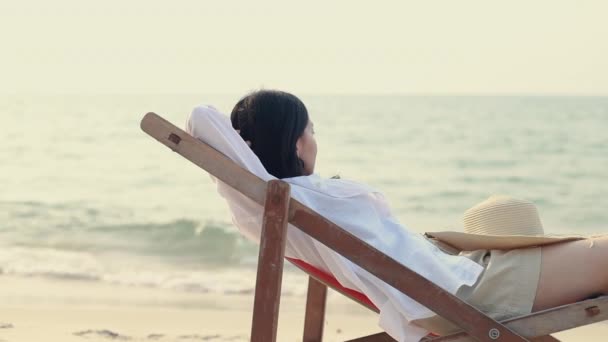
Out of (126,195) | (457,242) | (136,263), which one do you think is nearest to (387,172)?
(126,195)

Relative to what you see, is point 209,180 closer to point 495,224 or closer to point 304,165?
point 495,224

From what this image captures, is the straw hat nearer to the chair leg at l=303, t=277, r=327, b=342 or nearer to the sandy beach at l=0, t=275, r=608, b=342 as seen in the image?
the chair leg at l=303, t=277, r=327, b=342

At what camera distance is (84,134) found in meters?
20.9

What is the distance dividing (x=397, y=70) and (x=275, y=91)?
28488 mm

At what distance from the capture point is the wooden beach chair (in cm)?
283

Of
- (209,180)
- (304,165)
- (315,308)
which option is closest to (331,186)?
(304,165)

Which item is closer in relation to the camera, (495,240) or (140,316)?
(495,240)

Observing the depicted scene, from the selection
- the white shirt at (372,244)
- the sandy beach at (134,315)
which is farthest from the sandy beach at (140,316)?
the white shirt at (372,244)

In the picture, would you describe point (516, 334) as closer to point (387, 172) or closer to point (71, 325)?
point (71, 325)

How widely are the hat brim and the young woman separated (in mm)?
29

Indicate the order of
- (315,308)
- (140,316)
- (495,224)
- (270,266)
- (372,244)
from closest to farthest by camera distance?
(270,266)
(372,244)
(495,224)
(315,308)
(140,316)

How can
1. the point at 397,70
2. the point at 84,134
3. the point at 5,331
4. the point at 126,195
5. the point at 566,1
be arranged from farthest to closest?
1. the point at 397,70
2. the point at 566,1
3. the point at 84,134
4. the point at 126,195
5. the point at 5,331

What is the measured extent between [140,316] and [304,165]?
350 cm

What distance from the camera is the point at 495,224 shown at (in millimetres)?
3492
